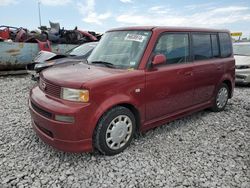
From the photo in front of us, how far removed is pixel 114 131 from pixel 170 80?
123cm

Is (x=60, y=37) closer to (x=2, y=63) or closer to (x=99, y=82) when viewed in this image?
(x=2, y=63)

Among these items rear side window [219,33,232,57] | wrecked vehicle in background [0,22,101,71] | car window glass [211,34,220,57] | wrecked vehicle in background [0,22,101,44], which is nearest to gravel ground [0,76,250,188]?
car window glass [211,34,220,57]

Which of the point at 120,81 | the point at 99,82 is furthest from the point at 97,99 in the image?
the point at 120,81

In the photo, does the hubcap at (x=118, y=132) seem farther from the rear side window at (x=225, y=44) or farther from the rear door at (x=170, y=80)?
the rear side window at (x=225, y=44)

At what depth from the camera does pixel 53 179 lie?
264 cm

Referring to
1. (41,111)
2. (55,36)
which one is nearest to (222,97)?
(41,111)

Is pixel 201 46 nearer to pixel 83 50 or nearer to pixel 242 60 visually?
pixel 83 50

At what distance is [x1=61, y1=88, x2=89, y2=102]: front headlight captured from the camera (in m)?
2.68

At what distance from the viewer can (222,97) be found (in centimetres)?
497

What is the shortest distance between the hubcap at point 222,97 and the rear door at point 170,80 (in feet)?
3.81

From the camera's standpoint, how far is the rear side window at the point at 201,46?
4.04 meters

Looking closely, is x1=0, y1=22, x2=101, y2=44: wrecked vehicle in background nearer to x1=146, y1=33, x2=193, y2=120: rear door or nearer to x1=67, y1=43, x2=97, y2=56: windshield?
x1=67, y1=43, x2=97, y2=56: windshield

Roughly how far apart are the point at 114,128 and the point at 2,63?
7112mm

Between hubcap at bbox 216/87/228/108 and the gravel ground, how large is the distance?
0.70 metres
